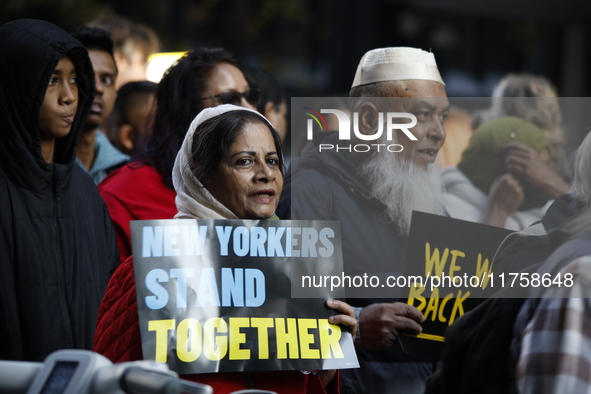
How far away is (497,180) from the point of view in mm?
3854

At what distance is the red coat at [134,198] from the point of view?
3.81 metres

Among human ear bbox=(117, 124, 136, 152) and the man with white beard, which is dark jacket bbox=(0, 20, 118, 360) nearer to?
the man with white beard

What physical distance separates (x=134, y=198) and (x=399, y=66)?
134cm

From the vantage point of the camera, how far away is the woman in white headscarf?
2.60 meters

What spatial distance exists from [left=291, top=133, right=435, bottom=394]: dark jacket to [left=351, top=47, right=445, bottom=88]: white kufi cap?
347 millimetres

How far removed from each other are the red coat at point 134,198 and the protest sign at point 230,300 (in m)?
1.18

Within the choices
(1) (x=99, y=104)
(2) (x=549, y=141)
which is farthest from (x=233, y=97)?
(2) (x=549, y=141)

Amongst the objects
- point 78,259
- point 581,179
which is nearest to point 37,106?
point 78,259

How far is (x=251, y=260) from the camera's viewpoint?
104 inches

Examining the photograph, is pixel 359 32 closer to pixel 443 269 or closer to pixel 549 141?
pixel 549 141

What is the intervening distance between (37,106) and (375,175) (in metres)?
1.36

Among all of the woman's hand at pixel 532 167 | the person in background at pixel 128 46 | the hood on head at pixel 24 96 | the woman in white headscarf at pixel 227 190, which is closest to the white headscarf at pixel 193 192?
the woman in white headscarf at pixel 227 190

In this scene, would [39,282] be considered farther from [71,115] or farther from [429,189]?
[429,189]

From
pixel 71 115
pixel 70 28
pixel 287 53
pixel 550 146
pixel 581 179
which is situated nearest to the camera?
pixel 581 179
